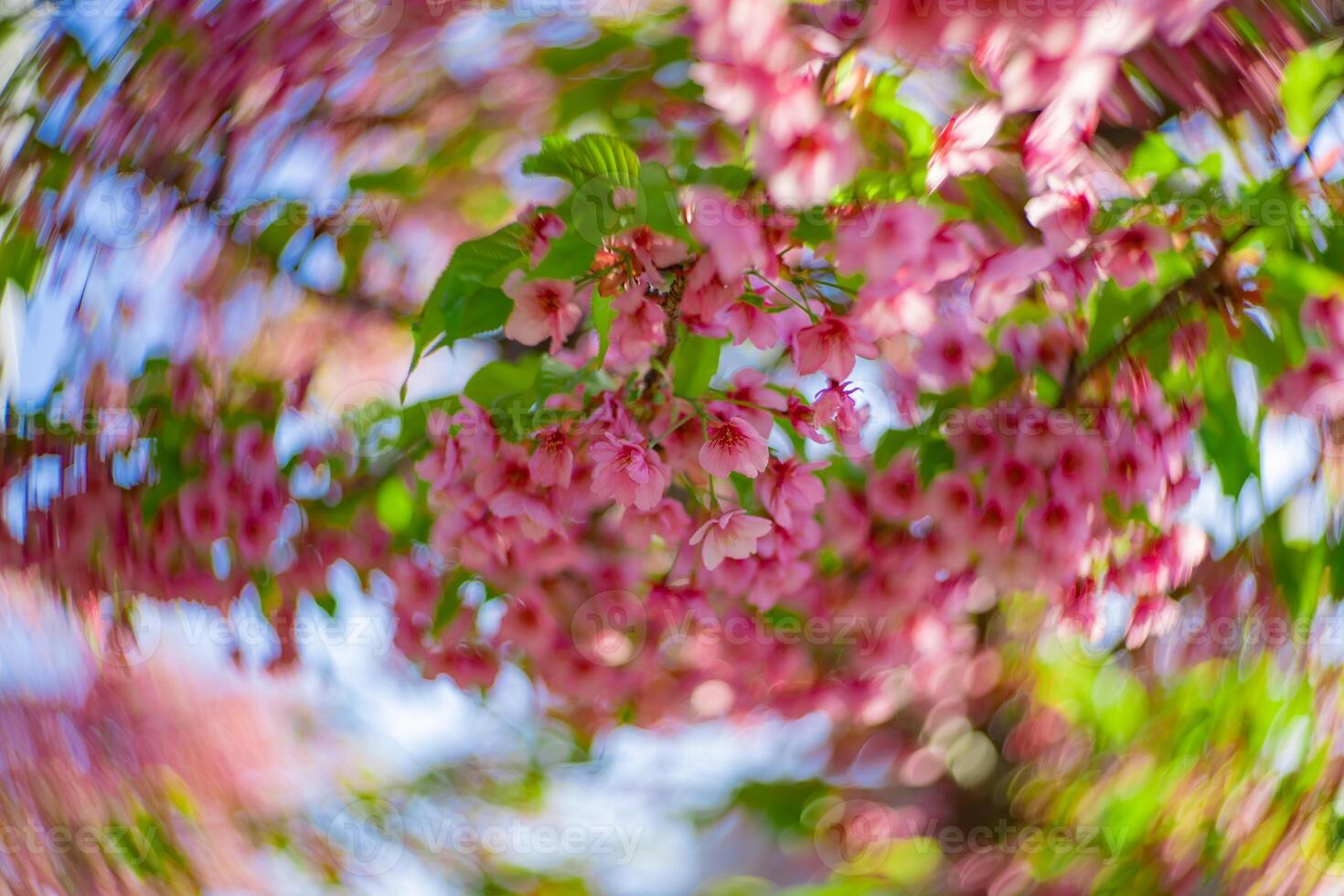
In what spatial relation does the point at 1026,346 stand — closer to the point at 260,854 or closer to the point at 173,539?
the point at 173,539

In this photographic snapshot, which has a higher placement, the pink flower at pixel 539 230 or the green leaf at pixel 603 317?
the pink flower at pixel 539 230

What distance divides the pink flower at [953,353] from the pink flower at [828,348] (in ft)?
0.81

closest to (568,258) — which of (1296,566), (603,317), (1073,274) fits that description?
(603,317)

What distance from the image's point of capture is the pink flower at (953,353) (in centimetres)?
79

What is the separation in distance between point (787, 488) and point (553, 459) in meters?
0.17

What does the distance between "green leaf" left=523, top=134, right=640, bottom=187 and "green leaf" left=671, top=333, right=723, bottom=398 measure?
12cm

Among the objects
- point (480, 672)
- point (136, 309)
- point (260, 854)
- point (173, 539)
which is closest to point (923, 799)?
point (480, 672)

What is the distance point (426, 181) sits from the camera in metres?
1.25

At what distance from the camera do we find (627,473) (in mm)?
550

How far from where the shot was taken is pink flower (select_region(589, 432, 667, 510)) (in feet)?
1.79

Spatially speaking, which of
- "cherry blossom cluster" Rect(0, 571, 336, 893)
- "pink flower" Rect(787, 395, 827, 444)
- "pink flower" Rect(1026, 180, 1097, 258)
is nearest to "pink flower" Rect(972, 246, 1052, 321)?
"pink flower" Rect(1026, 180, 1097, 258)
